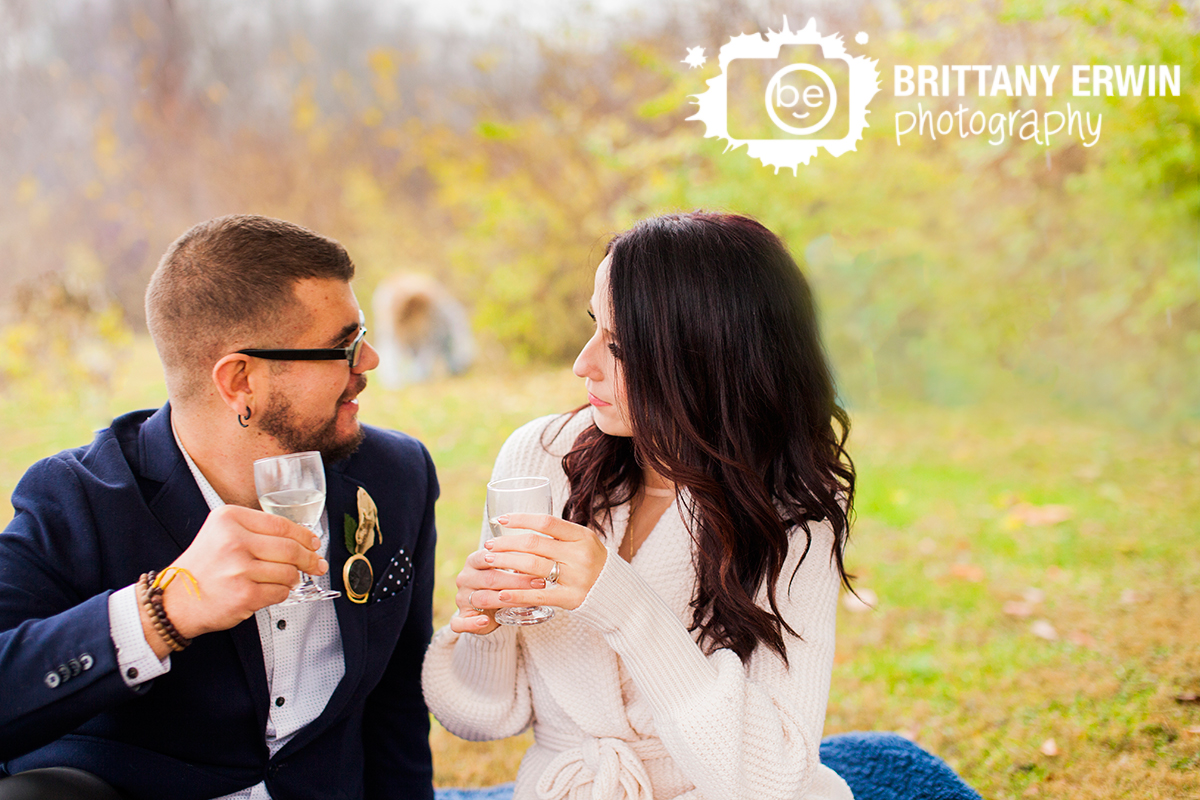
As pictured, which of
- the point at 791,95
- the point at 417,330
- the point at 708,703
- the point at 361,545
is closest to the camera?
the point at 708,703

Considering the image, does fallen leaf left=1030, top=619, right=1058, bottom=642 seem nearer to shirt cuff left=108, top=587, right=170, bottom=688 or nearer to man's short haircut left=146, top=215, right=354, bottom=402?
man's short haircut left=146, top=215, right=354, bottom=402

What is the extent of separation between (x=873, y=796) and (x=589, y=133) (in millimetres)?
5424

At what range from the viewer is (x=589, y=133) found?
6773 millimetres

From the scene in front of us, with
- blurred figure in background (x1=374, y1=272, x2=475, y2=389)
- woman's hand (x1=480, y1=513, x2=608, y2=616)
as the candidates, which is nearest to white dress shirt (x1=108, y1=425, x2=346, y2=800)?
woman's hand (x1=480, y1=513, x2=608, y2=616)

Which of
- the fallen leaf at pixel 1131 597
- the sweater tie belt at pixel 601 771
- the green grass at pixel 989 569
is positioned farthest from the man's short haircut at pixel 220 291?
the fallen leaf at pixel 1131 597

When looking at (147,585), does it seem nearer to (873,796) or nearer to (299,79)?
(873,796)

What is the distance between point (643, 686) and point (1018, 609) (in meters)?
3.43

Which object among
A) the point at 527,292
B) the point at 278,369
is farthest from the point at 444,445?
the point at 278,369

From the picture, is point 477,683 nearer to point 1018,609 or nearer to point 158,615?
point 158,615

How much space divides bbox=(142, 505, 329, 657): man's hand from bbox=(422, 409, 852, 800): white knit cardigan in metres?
0.56

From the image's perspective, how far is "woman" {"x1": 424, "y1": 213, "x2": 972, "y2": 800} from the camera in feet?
5.73

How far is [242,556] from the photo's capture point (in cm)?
157

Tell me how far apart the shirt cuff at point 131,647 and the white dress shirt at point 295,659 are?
414 mm

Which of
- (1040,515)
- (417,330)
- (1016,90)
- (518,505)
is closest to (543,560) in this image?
(518,505)
